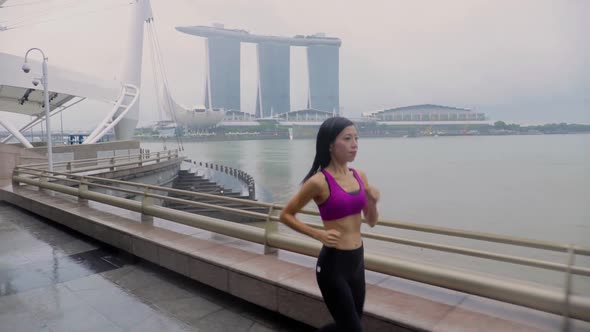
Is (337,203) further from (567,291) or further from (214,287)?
(214,287)

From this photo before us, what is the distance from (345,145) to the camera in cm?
257

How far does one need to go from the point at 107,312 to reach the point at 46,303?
838 mm

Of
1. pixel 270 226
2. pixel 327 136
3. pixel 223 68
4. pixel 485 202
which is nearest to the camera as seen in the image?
pixel 327 136

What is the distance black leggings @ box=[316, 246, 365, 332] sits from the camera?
2514 millimetres

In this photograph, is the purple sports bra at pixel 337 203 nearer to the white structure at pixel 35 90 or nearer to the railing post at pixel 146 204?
the railing post at pixel 146 204

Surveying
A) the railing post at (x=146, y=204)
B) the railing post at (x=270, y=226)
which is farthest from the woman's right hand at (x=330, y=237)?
the railing post at (x=146, y=204)

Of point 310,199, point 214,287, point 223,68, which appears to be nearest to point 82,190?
point 214,287

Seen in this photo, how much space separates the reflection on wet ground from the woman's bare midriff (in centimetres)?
145

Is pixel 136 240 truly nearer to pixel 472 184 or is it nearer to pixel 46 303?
pixel 46 303

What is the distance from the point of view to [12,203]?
37.9ft

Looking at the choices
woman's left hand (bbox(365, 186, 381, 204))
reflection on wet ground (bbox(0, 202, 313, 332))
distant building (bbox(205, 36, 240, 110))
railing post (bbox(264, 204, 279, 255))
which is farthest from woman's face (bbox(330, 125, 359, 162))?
distant building (bbox(205, 36, 240, 110))

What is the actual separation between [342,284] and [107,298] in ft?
10.8

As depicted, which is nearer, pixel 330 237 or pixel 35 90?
pixel 330 237

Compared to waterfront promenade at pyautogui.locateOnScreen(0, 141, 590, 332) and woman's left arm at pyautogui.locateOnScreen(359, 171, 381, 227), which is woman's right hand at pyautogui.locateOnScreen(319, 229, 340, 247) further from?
waterfront promenade at pyautogui.locateOnScreen(0, 141, 590, 332)
